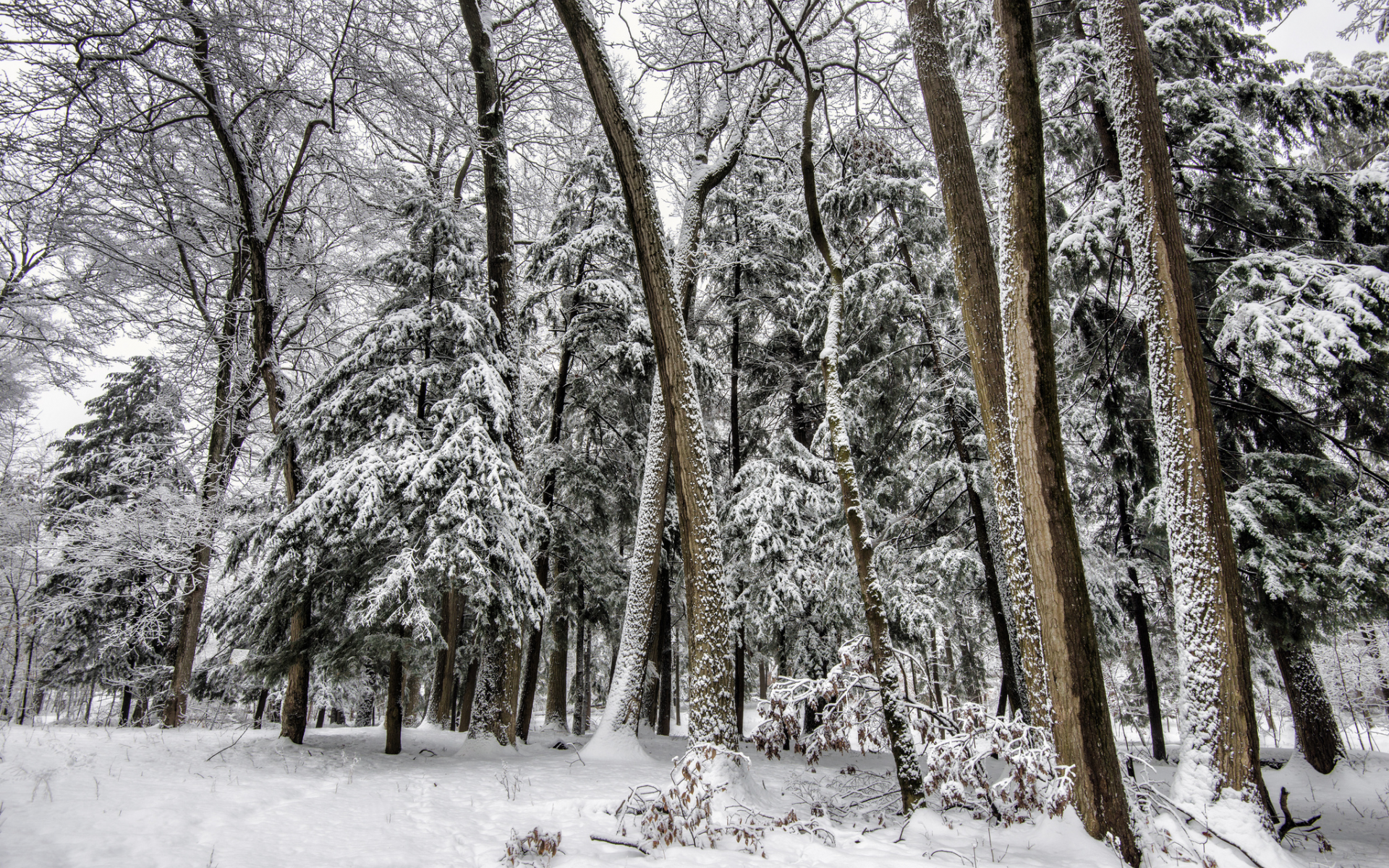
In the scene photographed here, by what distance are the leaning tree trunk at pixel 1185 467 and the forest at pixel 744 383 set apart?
0.03 meters

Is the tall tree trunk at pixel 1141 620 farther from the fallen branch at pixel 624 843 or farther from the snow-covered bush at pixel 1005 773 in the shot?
the fallen branch at pixel 624 843

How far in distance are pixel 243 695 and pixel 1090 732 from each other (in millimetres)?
10375

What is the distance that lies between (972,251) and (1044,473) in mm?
2186

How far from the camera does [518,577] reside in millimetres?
7090

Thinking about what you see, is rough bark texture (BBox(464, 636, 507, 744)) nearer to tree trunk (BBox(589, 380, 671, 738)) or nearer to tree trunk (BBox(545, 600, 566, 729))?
tree trunk (BBox(589, 380, 671, 738))

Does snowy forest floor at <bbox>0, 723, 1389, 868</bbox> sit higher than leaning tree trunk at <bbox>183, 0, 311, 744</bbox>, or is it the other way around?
leaning tree trunk at <bbox>183, 0, 311, 744</bbox>

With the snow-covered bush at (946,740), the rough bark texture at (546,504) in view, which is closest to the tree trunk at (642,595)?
the rough bark texture at (546,504)

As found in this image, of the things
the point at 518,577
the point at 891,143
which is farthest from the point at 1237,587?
the point at 518,577

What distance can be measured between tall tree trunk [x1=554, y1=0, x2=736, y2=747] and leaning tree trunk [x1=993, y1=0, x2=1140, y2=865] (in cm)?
259

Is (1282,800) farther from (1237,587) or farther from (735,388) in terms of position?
(735,388)

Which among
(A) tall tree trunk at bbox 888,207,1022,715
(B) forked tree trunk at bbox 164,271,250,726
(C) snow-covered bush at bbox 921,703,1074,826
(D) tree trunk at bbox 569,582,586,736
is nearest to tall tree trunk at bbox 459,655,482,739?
(D) tree trunk at bbox 569,582,586,736

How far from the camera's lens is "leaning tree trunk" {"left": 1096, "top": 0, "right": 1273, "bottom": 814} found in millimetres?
4387

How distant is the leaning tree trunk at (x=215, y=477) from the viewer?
978cm

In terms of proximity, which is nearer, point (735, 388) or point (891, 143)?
point (891, 143)
